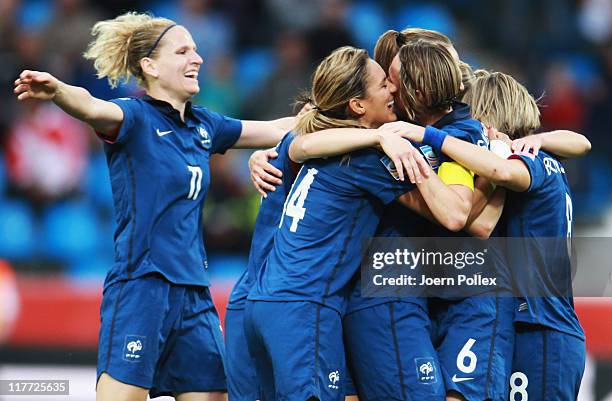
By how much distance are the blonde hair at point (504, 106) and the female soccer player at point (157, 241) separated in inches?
53.3

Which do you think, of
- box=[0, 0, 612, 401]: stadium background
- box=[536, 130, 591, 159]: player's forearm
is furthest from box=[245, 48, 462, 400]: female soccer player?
box=[0, 0, 612, 401]: stadium background

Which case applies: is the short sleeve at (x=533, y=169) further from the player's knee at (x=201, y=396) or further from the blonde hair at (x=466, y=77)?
the player's knee at (x=201, y=396)

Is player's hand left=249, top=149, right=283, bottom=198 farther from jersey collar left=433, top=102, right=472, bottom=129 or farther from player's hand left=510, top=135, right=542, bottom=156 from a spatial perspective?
player's hand left=510, top=135, right=542, bottom=156

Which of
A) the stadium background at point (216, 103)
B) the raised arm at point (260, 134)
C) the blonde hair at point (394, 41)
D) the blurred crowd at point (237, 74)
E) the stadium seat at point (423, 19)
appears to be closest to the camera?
the blonde hair at point (394, 41)

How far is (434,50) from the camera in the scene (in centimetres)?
442

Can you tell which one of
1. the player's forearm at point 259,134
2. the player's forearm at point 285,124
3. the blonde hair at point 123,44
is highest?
the blonde hair at point 123,44

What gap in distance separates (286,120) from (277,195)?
2.98 feet

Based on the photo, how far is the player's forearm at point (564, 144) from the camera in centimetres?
477

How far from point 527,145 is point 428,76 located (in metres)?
0.56

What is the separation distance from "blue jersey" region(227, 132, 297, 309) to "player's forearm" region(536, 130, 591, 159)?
1.15 meters

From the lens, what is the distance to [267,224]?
4.80 metres

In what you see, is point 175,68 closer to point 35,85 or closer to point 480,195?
point 35,85

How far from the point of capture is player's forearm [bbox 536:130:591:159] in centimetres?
477

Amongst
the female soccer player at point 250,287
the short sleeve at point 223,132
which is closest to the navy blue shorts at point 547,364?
the female soccer player at point 250,287
